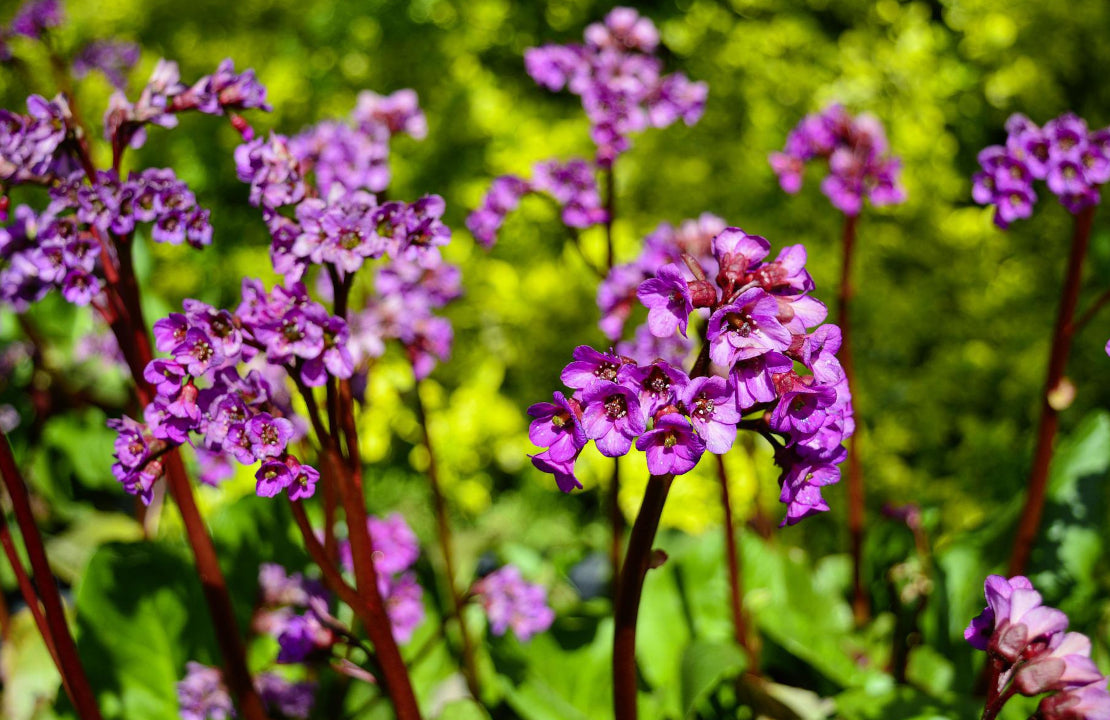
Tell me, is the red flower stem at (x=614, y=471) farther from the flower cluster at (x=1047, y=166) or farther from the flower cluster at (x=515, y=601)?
the flower cluster at (x=1047, y=166)

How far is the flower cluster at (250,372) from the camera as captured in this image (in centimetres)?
108

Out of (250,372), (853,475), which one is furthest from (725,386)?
(853,475)

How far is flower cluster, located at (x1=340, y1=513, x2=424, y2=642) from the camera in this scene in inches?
69.5

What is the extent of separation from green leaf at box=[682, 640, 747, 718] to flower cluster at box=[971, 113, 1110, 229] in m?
0.89

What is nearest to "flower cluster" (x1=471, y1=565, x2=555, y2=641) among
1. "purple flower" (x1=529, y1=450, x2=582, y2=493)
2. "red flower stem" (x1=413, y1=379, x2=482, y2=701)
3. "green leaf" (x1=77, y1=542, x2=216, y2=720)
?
"red flower stem" (x1=413, y1=379, x2=482, y2=701)

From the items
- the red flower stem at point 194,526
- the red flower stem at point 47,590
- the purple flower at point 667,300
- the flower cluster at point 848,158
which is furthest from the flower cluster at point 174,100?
the flower cluster at point 848,158

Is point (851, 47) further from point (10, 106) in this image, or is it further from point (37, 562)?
point (10, 106)

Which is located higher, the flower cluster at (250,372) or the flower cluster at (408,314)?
the flower cluster at (250,372)

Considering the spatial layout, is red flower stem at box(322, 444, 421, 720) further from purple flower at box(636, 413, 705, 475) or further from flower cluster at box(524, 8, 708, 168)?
flower cluster at box(524, 8, 708, 168)

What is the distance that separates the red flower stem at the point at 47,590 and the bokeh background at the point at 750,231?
50cm

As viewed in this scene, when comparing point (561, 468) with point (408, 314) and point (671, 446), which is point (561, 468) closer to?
point (671, 446)

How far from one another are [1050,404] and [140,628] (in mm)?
1770

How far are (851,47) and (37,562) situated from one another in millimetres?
3195

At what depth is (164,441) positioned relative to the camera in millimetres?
1178
